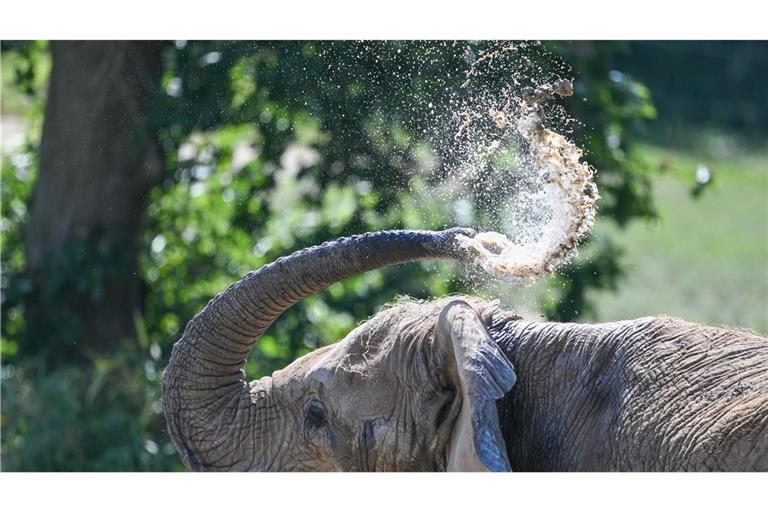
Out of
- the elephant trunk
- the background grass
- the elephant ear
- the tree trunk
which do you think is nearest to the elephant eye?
the elephant trunk

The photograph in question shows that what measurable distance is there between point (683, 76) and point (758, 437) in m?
18.6

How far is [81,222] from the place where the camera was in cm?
920

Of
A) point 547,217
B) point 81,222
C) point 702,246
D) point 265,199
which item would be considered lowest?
point 702,246

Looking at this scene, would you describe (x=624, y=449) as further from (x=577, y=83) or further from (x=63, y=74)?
(x=63, y=74)

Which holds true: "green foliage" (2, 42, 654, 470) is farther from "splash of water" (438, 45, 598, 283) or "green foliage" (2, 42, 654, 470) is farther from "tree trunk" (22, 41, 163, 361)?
"splash of water" (438, 45, 598, 283)

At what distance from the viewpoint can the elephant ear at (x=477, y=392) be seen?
3566 mm

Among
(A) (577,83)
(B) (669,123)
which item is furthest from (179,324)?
(B) (669,123)

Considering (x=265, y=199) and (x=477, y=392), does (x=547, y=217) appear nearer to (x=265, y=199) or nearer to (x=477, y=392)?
(x=477, y=392)

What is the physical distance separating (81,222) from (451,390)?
5658mm

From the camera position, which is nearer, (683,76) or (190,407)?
(190,407)

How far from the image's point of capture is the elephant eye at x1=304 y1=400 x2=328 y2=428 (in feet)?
14.0

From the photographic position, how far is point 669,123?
2080 centimetres

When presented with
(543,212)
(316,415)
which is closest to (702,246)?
(543,212)

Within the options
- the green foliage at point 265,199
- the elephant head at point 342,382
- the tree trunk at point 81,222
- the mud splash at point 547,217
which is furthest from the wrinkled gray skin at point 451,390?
the tree trunk at point 81,222
